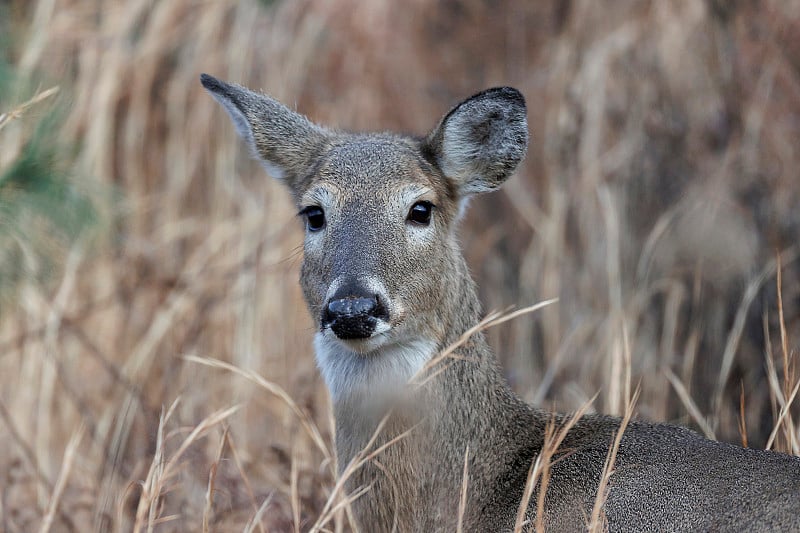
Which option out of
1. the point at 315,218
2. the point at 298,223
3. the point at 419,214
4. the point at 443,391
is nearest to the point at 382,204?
the point at 419,214

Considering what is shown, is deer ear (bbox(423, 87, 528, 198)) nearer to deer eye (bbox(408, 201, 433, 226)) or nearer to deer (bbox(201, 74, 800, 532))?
deer (bbox(201, 74, 800, 532))

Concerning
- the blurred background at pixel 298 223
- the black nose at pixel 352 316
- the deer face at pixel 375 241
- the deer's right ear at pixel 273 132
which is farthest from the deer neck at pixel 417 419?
the blurred background at pixel 298 223

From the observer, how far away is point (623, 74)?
7488mm

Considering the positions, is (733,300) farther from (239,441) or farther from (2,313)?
(2,313)

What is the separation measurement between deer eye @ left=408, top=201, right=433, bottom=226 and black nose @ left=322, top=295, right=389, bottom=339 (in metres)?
0.49

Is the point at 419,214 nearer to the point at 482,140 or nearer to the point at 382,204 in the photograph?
the point at 382,204

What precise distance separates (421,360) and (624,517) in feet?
2.62

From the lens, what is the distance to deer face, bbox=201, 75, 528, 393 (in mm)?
3742

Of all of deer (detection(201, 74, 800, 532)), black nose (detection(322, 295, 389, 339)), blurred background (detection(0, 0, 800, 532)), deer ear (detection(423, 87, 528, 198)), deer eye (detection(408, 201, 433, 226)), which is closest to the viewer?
deer (detection(201, 74, 800, 532))

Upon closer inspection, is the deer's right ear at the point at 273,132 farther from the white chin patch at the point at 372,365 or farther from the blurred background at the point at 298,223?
the blurred background at the point at 298,223

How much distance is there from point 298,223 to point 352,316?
2.33m

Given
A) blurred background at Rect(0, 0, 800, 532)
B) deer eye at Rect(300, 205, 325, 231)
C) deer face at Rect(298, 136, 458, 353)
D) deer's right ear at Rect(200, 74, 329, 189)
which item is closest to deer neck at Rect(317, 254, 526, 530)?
deer face at Rect(298, 136, 458, 353)

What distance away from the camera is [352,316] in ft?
11.8

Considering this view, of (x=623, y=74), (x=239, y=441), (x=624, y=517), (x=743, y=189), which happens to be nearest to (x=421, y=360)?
(x=624, y=517)
